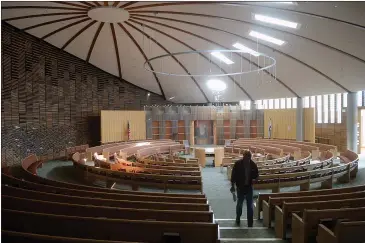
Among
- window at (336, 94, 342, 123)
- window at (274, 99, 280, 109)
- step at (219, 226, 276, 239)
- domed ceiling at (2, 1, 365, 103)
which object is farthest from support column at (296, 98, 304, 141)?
step at (219, 226, 276, 239)

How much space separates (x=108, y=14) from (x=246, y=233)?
9.82 m

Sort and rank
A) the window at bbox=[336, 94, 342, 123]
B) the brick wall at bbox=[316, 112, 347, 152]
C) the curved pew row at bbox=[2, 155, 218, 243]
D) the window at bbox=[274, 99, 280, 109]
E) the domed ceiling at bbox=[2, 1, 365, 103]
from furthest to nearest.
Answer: the window at bbox=[274, 99, 280, 109] → the window at bbox=[336, 94, 342, 123] → the brick wall at bbox=[316, 112, 347, 152] → the domed ceiling at bbox=[2, 1, 365, 103] → the curved pew row at bbox=[2, 155, 218, 243]

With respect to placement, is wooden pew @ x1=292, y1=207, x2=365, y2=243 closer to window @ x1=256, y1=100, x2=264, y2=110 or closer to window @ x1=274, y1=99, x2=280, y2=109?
window @ x1=274, y1=99, x2=280, y2=109

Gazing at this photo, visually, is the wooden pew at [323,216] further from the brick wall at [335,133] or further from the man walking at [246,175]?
the brick wall at [335,133]

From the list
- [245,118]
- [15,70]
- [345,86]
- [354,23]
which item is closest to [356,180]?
[354,23]

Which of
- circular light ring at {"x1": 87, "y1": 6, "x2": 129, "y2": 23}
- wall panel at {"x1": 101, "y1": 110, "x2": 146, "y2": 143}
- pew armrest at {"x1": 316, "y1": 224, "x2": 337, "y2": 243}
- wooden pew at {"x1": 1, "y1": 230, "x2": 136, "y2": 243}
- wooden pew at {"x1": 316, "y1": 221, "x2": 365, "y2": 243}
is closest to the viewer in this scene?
wooden pew at {"x1": 1, "y1": 230, "x2": 136, "y2": 243}

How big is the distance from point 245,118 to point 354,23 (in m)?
13.7

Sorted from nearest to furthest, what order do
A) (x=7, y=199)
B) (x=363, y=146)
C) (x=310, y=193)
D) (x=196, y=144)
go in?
1. (x=7, y=199)
2. (x=310, y=193)
3. (x=363, y=146)
4. (x=196, y=144)

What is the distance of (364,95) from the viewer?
1745 cm

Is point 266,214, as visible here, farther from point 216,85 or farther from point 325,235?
point 216,85

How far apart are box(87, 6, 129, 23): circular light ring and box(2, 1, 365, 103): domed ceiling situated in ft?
0.12

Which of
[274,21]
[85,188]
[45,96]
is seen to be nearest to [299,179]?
[274,21]

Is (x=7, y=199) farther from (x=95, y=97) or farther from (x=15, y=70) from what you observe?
(x=95, y=97)

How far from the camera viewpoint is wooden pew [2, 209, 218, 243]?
3.51 meters
